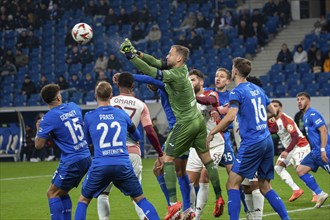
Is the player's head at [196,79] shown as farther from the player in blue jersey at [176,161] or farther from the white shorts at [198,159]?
the white shorts at [198,159]

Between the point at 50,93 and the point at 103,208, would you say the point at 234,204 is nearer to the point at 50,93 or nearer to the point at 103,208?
the point at 103,208

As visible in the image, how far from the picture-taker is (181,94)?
11844mm

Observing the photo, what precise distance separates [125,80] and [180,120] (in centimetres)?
104

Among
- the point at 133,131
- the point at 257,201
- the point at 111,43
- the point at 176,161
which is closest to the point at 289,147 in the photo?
the point at 176,161

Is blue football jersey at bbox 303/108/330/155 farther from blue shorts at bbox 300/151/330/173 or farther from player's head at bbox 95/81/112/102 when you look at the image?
player's head at bbox 95/81/112/102

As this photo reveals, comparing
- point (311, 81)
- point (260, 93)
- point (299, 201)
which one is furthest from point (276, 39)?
point (260, 93)

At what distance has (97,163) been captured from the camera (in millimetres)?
10305

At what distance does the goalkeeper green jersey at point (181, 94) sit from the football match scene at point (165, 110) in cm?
2

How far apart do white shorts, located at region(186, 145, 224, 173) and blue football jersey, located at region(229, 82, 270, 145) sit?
81.8 inches

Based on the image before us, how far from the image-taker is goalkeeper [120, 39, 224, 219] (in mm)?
11711

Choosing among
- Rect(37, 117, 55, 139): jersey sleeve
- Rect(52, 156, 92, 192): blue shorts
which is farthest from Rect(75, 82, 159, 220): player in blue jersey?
Rect(37, 117, 55, 139): jersey sleeve

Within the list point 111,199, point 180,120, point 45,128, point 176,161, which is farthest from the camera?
point 111,199

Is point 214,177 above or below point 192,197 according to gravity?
above

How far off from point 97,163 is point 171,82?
2009 millimetres
